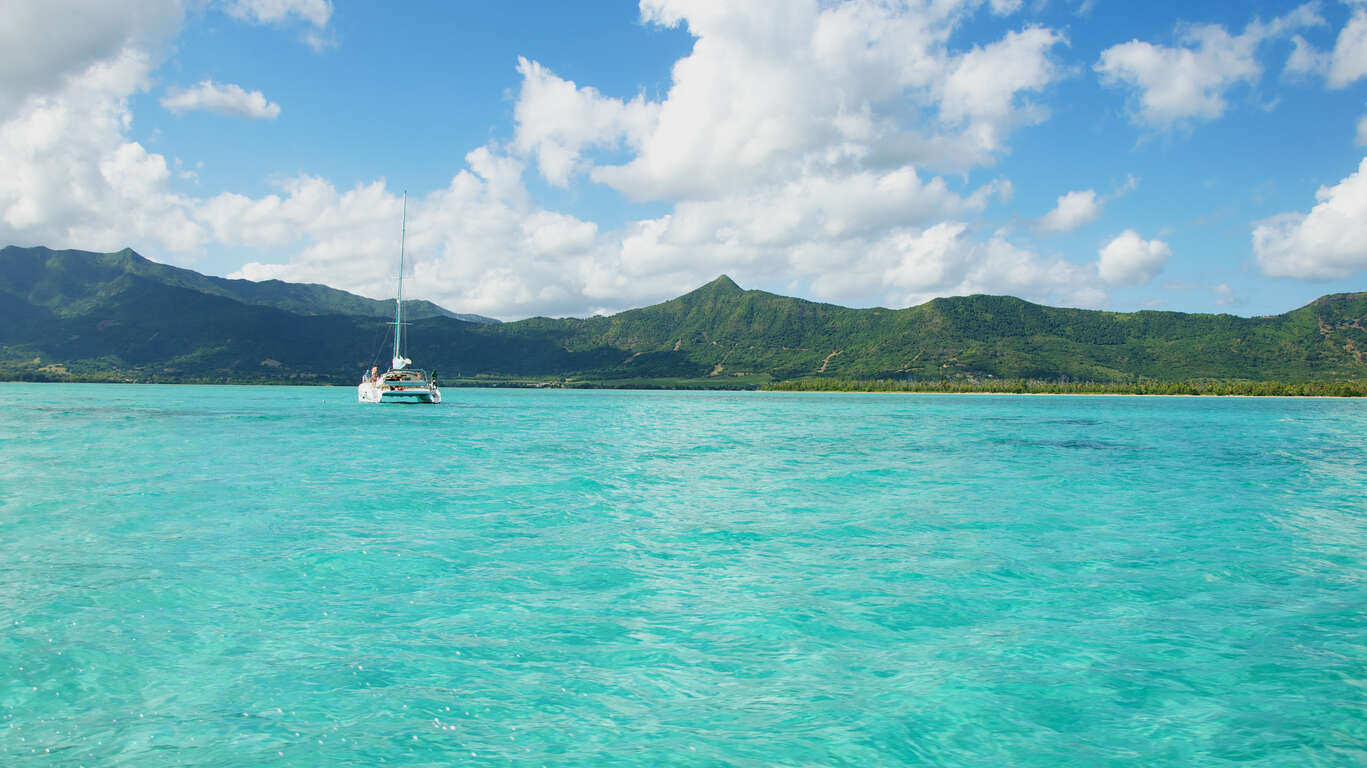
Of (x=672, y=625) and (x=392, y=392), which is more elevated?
(x=392, y=392)

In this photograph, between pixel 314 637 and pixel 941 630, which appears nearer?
pixel 314 637

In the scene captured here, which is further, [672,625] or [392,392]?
[392,392]

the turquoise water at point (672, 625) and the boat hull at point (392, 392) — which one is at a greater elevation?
the boat hull at point (392, 392)

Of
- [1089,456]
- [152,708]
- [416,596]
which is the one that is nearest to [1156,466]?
[1089,456]

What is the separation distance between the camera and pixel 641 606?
12.6 meters

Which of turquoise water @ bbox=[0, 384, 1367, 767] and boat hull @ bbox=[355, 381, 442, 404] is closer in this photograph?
turquoise water @ bbox=[0, 384, 1367, 767]

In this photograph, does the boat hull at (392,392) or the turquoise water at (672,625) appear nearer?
the turquoise water at (672,625)

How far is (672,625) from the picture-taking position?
11.6 meters

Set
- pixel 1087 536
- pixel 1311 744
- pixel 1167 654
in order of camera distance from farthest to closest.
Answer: pixel 1087 536 → pixel 1167 654 → pixel 1311 744

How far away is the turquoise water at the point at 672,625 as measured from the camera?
25.5 feet

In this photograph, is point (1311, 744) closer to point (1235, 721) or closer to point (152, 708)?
point (1235, 721)

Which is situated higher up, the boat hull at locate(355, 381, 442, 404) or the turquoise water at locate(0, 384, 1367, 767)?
the boat hull at locate(355, 381, 442, 404)

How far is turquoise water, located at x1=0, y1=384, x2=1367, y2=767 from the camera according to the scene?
7.79 meters

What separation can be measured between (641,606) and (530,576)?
3051 millimetres
